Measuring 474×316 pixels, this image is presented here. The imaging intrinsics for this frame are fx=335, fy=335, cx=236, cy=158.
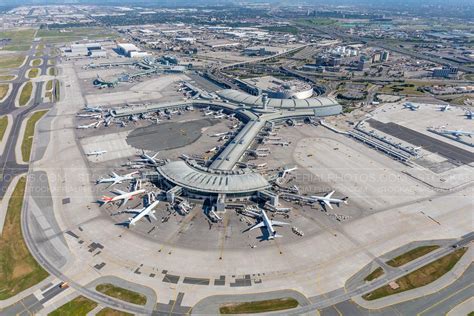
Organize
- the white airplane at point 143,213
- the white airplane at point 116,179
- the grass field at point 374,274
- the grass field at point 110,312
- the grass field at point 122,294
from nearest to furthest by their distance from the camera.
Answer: the grass field at point 110,312 < the grass field at point 122,294 < the grass field at point 374,274 < the white airplane at point 143,213 < the white airplane at point 116,179

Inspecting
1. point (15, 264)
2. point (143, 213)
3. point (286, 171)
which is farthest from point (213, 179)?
point (15, 264)

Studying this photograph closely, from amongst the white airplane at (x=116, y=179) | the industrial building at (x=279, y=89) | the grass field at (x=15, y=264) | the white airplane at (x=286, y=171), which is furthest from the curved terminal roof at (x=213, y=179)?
the industrial building at (x=279, y=89)

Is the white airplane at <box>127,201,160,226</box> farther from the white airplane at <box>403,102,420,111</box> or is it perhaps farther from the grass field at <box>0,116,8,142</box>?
the white airplane at <box>403,102,420,111</box>

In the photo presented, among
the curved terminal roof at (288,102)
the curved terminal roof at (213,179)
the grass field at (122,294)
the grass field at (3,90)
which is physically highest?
the curved terminal roof at (288,102)

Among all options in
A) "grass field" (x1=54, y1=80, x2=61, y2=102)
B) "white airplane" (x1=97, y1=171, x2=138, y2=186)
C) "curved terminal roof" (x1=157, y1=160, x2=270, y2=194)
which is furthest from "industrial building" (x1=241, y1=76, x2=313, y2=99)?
"grass field" (x1=54, y1=80, x2=61, y2=102)

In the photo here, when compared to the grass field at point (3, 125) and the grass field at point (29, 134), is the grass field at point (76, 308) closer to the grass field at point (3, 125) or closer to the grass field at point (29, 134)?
the grass field at point (29, 134)
